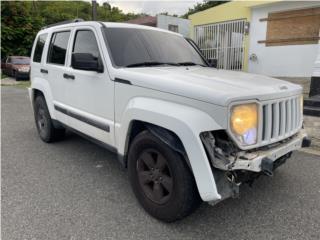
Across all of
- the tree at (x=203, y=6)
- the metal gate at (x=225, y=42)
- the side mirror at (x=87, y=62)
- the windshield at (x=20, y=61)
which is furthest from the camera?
the tree at (x=203, y=6)

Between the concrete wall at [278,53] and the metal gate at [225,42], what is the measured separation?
57 cm

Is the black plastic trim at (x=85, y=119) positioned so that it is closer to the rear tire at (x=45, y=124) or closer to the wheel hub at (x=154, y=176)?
the rear tire at (x=45, y=124)

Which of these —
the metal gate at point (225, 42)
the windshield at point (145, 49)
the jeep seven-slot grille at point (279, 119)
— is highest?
the metal gate at point (225, 42)

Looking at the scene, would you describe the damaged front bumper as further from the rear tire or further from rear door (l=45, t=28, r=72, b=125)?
the rear tire

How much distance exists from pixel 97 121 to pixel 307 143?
2.44m

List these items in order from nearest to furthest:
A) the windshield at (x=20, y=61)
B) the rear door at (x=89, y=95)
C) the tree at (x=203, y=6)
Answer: the rear door at (x=89, y=95) → the windshield at (x=20, y=61) → the tree at (x=203, y=6)

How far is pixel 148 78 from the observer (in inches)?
112

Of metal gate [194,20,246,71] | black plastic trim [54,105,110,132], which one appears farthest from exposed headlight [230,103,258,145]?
metal gate [194,20,246,71]

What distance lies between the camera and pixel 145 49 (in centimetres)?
367

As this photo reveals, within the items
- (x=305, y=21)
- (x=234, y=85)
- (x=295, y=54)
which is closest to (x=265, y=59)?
(x=295, y=54)

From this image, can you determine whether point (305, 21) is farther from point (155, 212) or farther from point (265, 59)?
point (155, 212)

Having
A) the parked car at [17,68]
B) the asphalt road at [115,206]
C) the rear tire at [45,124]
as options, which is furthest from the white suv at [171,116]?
the parked car at [17,68]

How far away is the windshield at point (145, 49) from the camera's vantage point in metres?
3.47

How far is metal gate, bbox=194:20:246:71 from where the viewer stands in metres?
12.8
